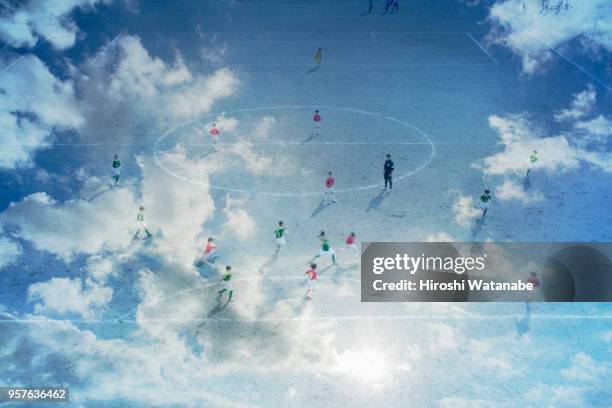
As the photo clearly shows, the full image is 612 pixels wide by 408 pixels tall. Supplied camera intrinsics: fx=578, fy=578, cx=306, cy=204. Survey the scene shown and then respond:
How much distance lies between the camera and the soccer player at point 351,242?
2608cm

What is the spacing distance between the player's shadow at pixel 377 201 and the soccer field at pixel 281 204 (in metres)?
0.11

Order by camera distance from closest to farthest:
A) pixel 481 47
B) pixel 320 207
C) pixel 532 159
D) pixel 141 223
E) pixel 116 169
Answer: pixel 141 223 → pixel 320 207 → pixel 116 169 → pixel 532 159 → pixel 481 47

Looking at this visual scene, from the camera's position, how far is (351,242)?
2628 centimetres

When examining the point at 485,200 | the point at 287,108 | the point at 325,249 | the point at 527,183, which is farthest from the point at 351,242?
the point at 287,108

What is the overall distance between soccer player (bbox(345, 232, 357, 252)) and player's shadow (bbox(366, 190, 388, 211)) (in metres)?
2.97

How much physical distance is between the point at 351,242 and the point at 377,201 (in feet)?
15.9

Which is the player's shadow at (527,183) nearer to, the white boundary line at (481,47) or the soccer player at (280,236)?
the soccer player at (280,236)

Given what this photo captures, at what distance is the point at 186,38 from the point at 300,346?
133 feet

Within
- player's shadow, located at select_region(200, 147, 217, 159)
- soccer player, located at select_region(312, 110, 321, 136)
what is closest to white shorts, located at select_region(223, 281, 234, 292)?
player's shadow, located at select_region(200, 147, 217, 159)

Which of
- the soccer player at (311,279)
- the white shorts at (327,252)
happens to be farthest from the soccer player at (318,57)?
the soccer player at (311,279)

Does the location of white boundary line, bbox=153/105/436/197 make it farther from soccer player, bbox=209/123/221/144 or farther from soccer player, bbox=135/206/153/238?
Result: soccer player, bbox=135/206/153/238

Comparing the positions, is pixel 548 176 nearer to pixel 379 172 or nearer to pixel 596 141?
pixel 596 141

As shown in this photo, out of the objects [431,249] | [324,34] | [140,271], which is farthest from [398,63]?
[140,271]

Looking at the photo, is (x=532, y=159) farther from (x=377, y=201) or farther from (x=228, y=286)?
(x=228, y=286)
